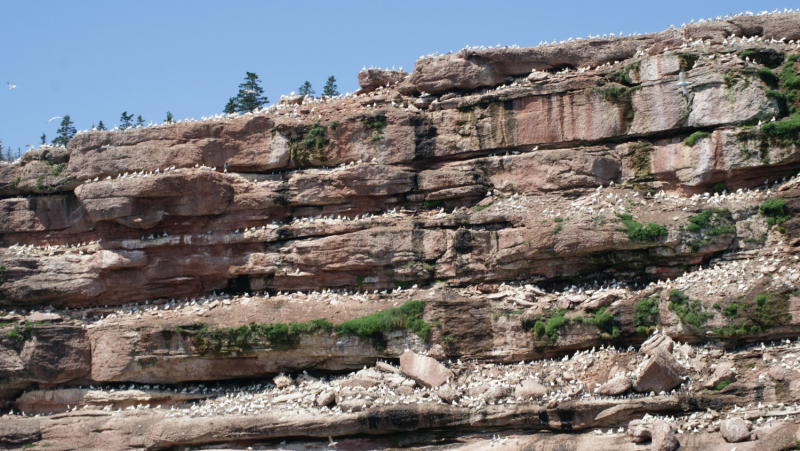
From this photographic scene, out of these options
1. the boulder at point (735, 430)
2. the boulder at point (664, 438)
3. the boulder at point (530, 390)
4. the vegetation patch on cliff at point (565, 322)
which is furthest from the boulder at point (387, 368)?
the boulder at point (735, 430)

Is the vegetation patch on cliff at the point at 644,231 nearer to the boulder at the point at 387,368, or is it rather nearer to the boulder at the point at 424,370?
the boulder at the point at 424,370

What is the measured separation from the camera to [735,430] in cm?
1448

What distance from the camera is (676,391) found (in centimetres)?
1630

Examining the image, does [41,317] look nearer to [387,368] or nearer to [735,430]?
[387,368]

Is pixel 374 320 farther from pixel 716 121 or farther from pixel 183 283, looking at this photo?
pixel 716 121

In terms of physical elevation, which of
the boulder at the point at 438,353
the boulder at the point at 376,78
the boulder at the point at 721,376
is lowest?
the boulder at the point at 721,376

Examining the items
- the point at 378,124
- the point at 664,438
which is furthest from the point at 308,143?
the point at 664,438

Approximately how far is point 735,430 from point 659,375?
7.08ft

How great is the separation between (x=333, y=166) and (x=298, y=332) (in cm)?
643

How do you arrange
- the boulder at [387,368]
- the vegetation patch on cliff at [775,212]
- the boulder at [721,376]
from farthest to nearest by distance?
the boulder at [387,368], the vegetation patch on cliff at [775,212], the boulder at [721,376]

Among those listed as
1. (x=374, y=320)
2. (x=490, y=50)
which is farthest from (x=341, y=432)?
(x=490, y=50)

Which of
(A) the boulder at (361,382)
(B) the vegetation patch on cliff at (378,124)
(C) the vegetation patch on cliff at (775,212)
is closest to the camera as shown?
(C) the vegetation patch on cliff at (775,212)

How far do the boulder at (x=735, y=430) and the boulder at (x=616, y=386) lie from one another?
233 cm

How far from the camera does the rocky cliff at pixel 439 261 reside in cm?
1717
